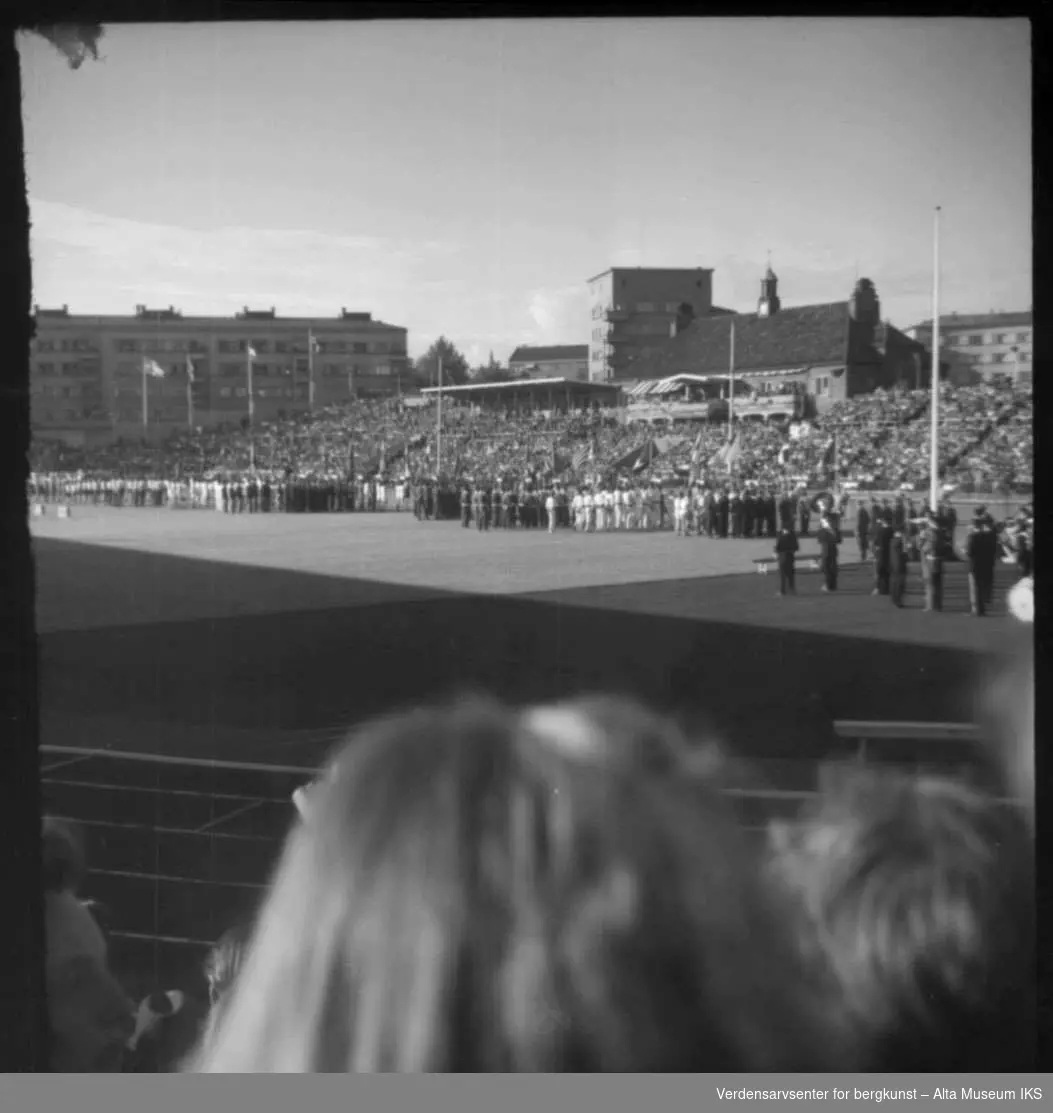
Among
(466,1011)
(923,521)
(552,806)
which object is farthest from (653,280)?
(466,1011)

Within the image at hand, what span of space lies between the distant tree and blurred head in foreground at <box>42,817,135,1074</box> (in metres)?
1.70

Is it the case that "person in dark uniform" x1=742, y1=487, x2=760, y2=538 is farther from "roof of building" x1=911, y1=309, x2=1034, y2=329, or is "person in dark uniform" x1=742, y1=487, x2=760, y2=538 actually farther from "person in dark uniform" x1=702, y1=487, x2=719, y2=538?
"roof of building" x1=911, y1=309, x2=1034, y2=329

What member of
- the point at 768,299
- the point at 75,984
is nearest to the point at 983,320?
the point at 768,299

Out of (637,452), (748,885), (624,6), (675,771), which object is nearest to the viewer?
(748,885)

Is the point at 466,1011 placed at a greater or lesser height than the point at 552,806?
lesser

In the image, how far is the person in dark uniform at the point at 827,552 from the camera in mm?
3268

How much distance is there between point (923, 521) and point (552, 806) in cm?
217

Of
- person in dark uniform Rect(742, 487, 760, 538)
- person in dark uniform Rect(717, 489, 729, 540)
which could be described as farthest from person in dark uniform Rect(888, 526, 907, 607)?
person in dark uniform Rect(717, 489, 729, 540)

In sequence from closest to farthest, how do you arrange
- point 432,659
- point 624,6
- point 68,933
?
point 68,933 < point 624,6 < point 432,659

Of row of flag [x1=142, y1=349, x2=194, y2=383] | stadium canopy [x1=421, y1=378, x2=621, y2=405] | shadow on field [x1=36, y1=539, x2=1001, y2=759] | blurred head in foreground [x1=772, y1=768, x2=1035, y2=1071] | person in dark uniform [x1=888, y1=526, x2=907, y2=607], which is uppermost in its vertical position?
row of flag [x1=142, y1=349, x2=194, y2=383]

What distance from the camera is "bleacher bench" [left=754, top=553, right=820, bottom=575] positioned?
331 cm

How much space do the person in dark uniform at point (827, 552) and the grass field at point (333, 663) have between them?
0.05 meters

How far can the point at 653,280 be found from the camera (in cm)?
283

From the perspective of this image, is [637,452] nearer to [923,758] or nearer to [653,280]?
[653,280]
